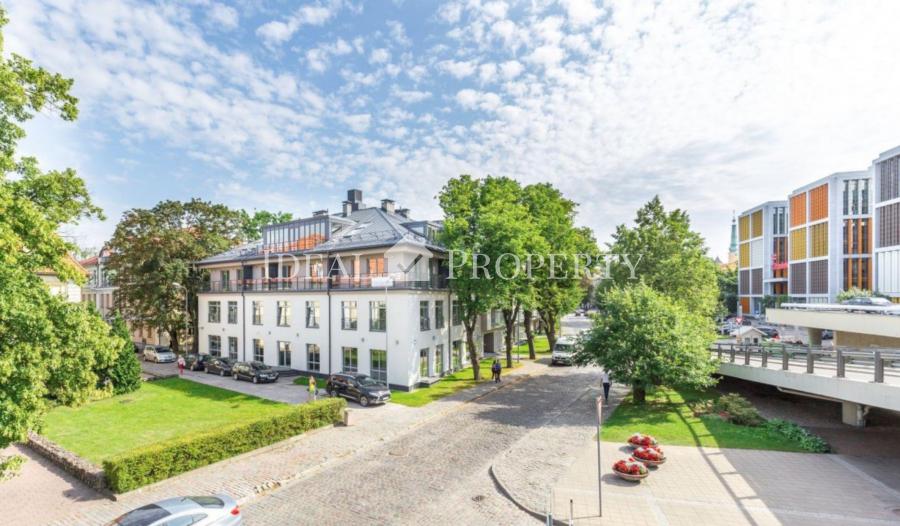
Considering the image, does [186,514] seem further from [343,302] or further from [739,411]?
[739,411]

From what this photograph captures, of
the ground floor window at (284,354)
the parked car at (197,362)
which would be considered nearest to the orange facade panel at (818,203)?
the ground floor window at (284,354)

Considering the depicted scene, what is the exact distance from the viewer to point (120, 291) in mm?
39531

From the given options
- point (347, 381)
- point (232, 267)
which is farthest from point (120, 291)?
point (347, 381)

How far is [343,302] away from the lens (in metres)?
30.1

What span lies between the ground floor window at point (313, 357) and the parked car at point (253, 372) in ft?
7.82

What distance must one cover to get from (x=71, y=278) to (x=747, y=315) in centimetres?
10723

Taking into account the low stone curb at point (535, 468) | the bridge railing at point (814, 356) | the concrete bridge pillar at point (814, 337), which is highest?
the bridge railing at point (814, 356)

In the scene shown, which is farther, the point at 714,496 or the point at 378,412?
the point at 378,412

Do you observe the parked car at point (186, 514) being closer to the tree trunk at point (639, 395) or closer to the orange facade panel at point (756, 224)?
the tree trunk at point (639, 395)

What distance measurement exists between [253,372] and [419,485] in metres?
19.6

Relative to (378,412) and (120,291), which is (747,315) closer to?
(378,412)

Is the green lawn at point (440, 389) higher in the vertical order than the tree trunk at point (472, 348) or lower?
lower

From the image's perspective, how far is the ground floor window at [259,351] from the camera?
35000 mm

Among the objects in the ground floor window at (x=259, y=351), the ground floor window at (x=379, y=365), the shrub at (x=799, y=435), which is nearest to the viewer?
the shrub at (x=799, y=435)
